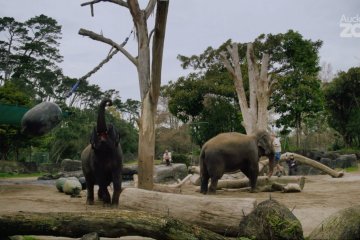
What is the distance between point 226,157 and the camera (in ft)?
34.9

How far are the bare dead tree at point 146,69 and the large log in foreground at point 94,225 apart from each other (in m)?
5.18

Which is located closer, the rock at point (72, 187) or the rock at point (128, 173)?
the rock at point (72, 187)

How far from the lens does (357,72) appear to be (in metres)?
29.6

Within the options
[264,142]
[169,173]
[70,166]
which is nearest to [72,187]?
[264,142]

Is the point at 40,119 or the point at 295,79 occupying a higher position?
the point at 295,79

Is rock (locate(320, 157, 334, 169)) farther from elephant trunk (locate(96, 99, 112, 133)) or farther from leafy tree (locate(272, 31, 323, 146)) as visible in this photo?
elephant trunk (locate(96, 99, 112, 133))

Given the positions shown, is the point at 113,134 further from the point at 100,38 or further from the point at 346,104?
the point at 346,104

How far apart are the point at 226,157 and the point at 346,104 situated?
23202 mm

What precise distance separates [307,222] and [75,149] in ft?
111

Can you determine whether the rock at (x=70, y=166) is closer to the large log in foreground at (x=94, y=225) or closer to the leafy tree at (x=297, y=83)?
the leafy tree at (x=297, y=83)

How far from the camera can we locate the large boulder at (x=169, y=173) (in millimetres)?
20408

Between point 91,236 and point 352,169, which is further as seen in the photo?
point 352,169

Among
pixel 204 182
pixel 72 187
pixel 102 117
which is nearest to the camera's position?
pixel 102 117

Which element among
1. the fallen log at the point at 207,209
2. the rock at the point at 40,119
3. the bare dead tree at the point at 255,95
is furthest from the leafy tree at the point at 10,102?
the fallen log at the point at 207,209
